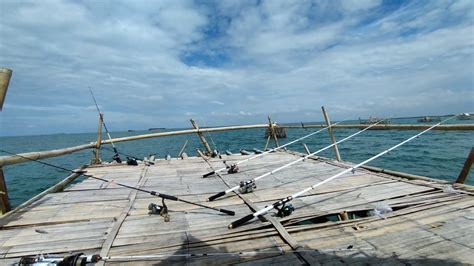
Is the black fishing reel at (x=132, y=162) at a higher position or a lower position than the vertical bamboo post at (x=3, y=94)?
lower

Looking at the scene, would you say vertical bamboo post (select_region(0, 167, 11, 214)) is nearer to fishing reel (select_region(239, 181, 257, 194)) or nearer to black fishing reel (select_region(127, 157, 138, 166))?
fishing reel (select_region(239, 181, 257, 194))

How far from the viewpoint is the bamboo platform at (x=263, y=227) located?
9.90 feet

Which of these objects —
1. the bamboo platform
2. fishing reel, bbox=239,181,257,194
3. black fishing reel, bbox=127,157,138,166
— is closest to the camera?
the bamboo platform

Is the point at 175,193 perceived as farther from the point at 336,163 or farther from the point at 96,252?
the point at 336,163

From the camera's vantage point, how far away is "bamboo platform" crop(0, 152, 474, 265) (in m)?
3.02

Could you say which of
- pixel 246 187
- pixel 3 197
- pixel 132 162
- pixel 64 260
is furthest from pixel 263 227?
pixel 132 162

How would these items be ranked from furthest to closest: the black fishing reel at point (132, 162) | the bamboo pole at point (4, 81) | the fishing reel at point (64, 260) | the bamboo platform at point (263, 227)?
the black fishing reel at point (132, 162) < the bamboo pole at point (4, 81) < the bamboo platform at point (263, 227) < the fishing reel at point (64, 260)

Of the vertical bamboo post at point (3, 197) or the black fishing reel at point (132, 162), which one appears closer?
the vertical bamboo post at point (3, 197)

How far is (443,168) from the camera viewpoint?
57.1 feet

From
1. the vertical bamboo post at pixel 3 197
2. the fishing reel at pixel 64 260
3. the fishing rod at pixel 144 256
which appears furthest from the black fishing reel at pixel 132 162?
the fishing reel at pixel 64 260

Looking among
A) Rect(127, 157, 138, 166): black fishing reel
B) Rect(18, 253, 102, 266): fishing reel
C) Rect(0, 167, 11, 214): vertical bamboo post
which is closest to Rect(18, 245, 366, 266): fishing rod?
Rect(18, 253, 102, 266): fishing reel

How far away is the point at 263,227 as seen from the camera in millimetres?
3752

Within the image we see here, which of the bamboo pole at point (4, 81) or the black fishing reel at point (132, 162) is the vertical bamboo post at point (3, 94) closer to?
the bamboo pole at point (4, 81)

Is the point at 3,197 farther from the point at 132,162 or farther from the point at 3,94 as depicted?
the point at 132,162
